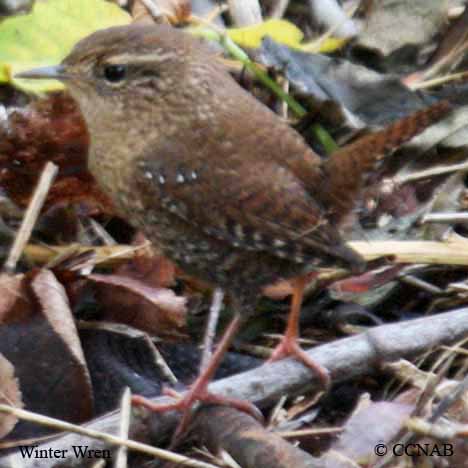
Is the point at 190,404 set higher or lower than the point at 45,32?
lower

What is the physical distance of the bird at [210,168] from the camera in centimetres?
318

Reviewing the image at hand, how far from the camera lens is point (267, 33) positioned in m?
4.32

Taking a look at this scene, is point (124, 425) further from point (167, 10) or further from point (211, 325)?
point (167, 10)

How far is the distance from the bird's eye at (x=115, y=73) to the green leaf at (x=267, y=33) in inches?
40.2

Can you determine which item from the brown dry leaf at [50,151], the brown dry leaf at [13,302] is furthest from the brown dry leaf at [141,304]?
the brown dry leaf at [50,151]

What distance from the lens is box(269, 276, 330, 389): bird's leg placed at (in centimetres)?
321

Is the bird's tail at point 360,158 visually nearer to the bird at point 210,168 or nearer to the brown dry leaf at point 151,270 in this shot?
the bird at point 210,168

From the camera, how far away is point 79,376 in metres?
3.15

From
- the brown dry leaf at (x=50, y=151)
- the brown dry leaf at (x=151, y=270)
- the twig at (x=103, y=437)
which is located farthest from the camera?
the brown dry leaf at (x=50, y=151)

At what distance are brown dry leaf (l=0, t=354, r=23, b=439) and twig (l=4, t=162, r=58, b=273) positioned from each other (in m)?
0.43

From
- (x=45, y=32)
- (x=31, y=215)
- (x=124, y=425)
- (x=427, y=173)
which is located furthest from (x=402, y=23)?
(x=124, y=425)

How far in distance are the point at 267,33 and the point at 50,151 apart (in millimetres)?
1013

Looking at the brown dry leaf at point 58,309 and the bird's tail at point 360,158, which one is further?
the brown dry leaf at point 58,309

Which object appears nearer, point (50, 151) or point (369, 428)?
point (369, 428)
